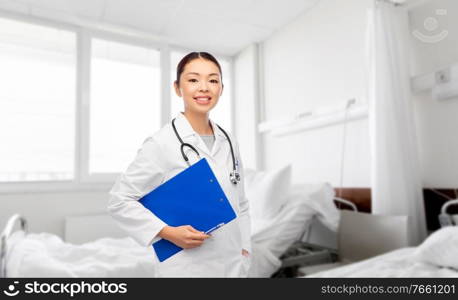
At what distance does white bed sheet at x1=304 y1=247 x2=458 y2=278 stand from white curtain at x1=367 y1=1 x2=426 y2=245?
347mm

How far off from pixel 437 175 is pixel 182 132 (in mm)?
1731

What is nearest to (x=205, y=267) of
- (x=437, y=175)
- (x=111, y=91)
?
(x=111, y=91)

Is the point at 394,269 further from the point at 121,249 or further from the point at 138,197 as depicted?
the point at 121,249

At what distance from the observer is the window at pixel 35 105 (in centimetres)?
131

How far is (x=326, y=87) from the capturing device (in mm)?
2146

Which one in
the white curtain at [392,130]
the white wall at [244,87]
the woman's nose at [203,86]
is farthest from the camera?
the white curtain at [392,130]

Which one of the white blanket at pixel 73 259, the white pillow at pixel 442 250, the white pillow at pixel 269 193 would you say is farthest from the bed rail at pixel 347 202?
the white blanket at pixel 73 259

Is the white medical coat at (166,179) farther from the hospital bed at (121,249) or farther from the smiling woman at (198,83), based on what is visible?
the hospital bed at (121,249)

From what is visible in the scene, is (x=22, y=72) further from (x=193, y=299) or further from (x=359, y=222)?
(x=359, y=222)

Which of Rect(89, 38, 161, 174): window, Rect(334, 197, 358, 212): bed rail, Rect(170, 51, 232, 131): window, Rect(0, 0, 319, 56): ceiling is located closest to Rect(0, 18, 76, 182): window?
Rect(0, 0, 319, 56): ceiling

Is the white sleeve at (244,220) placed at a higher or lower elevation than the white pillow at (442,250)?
higher

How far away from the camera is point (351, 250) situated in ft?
5.58

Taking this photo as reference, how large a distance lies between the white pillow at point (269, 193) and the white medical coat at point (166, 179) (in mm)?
1506

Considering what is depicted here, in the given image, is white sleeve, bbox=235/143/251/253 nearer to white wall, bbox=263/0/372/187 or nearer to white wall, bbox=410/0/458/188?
white wall, bbox=263/0/372/187
